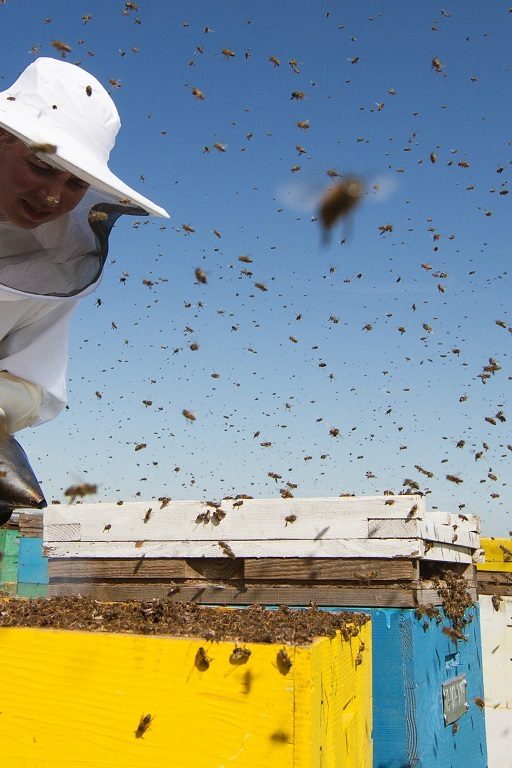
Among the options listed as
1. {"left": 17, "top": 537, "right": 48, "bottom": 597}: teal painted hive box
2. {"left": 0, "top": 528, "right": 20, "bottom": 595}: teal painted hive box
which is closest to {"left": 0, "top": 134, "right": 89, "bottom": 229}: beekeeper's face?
{"left": 17, "top": 537, "right": 48, "bottom": 597}: teal painted hive box

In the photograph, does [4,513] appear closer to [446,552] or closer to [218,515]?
[218,515]

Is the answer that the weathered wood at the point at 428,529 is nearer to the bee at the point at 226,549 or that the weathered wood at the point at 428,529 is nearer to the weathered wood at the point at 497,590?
the bee at the point at 226,549

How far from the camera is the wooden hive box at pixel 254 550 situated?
137 inches

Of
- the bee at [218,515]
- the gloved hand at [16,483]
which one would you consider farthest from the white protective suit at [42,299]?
the bee at [218,515]

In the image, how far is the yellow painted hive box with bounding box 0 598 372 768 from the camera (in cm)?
183

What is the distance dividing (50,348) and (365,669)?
172cm

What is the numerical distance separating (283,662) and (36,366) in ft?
4.51

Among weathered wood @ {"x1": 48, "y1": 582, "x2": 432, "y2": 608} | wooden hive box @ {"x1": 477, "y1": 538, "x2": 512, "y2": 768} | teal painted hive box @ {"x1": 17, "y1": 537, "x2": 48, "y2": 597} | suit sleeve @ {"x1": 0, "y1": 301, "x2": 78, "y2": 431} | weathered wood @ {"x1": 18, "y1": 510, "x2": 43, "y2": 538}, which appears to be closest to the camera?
suit sleeve @ {"x1": 0, "y1": 301, "x2": 78, "y2": 431}

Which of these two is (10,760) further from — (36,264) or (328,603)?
(328,603)

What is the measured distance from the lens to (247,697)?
185 cm

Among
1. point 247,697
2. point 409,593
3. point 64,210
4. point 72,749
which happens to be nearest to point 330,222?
point 64,210

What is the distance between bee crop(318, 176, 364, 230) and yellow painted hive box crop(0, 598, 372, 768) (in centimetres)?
185

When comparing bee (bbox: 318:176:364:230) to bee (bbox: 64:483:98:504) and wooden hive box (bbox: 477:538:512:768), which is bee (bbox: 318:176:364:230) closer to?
bee (bbox: 64:483:98:504)

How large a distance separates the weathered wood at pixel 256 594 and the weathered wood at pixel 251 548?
167 mm
